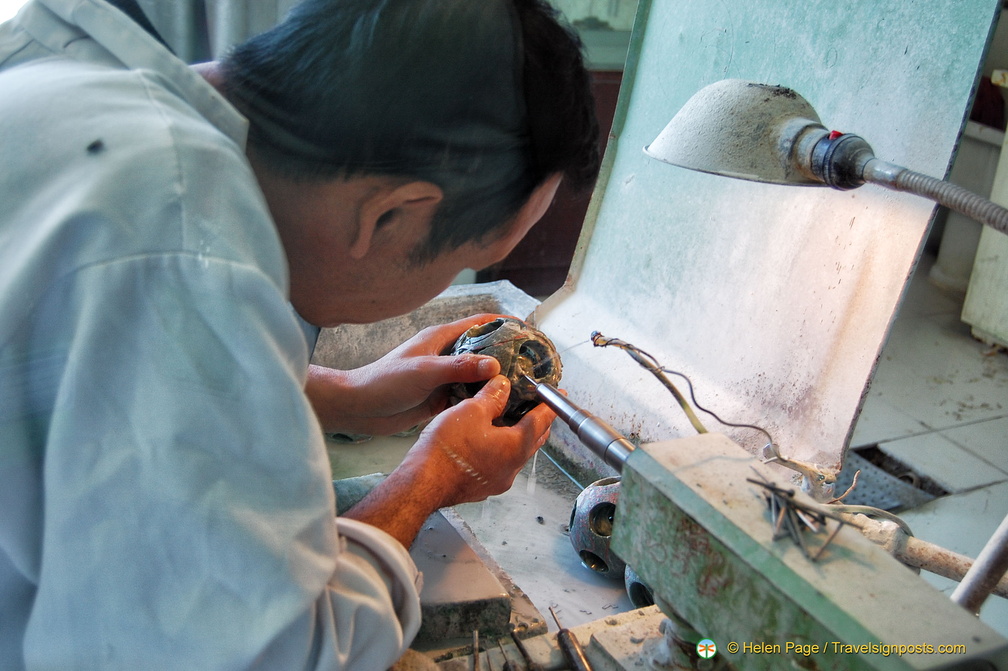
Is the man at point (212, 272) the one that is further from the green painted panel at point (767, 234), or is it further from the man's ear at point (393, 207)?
the green painted panel at point (767, 234)

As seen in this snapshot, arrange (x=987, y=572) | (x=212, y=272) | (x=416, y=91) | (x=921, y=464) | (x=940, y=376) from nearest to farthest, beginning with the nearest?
(x=212, y=272), (x=416, y=91), (x=987, y=572), (x=921, y=464), (x=940, y=376)

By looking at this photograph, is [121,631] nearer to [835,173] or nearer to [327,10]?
[327,10]

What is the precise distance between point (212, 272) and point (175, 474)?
16 centimetres

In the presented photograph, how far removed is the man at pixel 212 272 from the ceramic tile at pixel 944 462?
227 cm

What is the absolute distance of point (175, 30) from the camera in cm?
121

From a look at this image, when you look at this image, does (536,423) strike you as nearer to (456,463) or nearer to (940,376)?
(456,463)

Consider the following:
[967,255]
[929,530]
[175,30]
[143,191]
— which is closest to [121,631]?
[143,191]

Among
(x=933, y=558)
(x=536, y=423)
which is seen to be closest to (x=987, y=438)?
(x=933, y=558)

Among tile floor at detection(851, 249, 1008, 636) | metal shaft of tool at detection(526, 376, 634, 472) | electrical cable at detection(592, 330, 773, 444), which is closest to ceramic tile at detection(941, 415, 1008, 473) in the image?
tile floor at detection(851, 249, 1008, 636)

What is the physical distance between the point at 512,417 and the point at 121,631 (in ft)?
3.04

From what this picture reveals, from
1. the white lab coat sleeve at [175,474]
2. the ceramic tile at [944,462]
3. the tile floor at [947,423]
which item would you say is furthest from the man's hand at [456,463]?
the ceramic tile at [944,462]

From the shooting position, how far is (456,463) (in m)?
1.24

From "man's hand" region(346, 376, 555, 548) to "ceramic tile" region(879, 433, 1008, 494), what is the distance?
1.81 metres

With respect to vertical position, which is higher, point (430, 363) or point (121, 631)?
point (121, 631)
